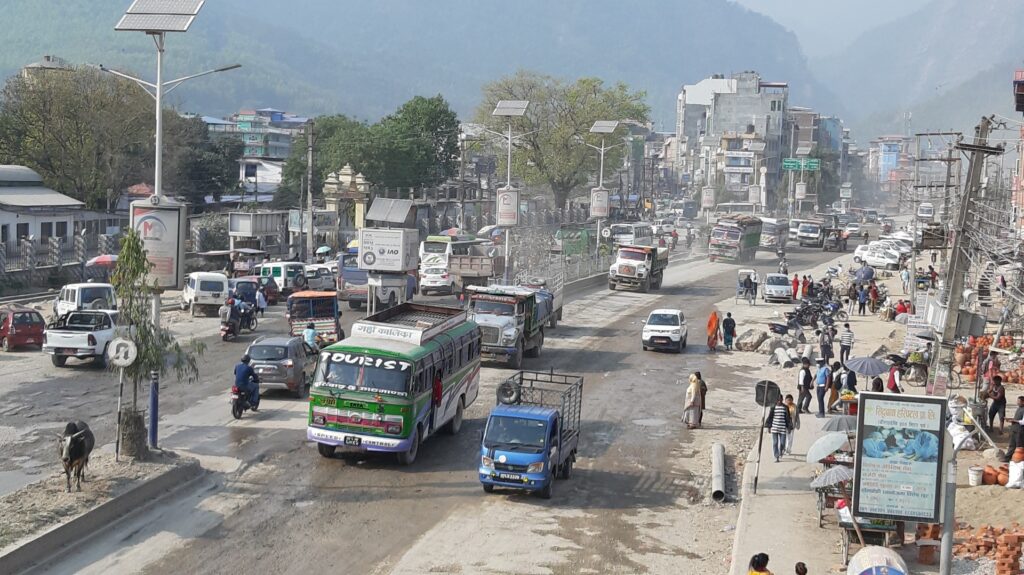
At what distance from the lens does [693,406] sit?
29.2 meters

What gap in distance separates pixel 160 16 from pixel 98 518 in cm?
1445

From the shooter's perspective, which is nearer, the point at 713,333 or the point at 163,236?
the point at 163,236

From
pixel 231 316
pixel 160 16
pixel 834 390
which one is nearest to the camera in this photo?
pixel 160 16

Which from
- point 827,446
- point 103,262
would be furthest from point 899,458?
point 103,262

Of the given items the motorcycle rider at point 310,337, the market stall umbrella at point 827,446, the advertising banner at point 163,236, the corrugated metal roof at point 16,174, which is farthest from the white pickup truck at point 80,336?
the corrugated metal roof at point 16,174

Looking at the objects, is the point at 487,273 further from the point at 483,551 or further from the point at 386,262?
the point at 483,551

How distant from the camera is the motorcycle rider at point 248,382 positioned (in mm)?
27703

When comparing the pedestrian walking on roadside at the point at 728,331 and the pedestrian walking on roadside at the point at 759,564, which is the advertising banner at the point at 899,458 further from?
the pedestrian walking on roadside at the point at 728,331

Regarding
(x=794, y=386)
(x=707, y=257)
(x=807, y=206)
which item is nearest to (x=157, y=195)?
(x=794, y=386)

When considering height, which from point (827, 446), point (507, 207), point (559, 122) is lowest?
point (827, 446)

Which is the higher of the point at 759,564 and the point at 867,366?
the point at 867,366

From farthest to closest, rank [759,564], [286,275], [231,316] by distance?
[286,275]
[231,316]
[759,564]

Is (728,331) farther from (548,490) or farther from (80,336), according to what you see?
(548,490)

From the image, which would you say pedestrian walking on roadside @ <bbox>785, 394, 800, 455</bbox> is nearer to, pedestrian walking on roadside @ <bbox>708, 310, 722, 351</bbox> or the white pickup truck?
pedestrian walking on roadside @ <bbox>708, 310, 722, 351</bbox>
